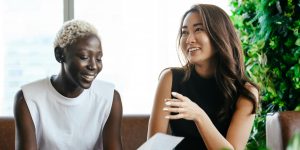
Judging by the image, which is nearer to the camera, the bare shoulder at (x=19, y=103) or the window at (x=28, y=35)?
the bare shoulder at (x=19, y=103)

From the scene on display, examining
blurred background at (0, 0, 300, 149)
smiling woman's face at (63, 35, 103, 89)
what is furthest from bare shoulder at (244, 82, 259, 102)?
blurred background at (0, 0, 300, 149)

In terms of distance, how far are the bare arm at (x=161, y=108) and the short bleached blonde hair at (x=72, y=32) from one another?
45 centimetres

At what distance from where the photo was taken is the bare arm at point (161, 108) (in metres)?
2.41

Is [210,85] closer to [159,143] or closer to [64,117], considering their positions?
[64,117]

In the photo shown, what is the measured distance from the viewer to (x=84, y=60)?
6.92 ft

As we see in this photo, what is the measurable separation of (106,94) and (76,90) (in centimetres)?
14

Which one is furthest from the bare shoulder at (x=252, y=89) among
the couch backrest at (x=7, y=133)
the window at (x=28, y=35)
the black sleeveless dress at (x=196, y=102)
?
the window at (x=28, y=35)

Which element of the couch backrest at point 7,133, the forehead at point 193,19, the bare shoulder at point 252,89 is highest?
the forehead at point 193,19

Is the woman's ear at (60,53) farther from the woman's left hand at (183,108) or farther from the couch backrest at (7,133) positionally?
the couch backrest at (7,133)

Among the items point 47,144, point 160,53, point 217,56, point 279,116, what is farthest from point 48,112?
point 160,53

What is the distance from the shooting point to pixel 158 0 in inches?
158

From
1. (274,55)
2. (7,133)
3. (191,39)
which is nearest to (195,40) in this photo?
(191,39)

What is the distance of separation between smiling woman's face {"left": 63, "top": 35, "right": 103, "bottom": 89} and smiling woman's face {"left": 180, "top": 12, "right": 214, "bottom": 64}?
1.32 feet

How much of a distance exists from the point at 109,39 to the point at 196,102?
162cm
